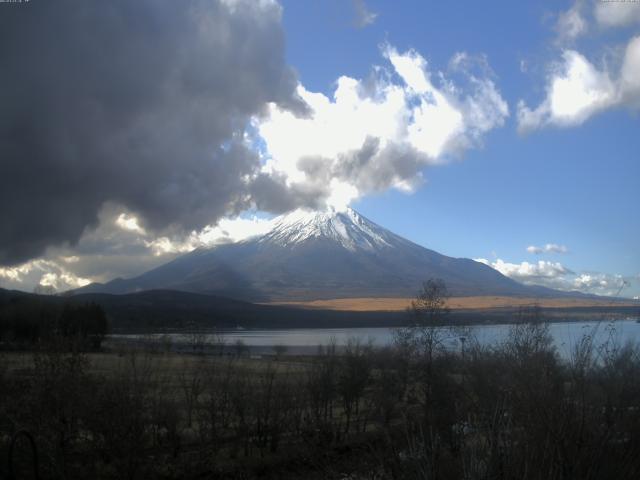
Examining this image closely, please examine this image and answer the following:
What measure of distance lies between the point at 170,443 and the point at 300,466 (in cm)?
524

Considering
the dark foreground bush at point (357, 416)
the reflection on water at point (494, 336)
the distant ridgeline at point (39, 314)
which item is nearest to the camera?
the dark foreground bush at point (357, 416)

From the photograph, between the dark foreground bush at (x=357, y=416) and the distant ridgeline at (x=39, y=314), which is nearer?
the dark foreground bush at (x=357, y=416)

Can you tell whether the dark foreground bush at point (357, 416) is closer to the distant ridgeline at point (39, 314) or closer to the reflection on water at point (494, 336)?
the reflection on water at point (494, 336)

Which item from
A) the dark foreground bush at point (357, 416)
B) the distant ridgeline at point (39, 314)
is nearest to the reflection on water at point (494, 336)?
the dark foreground bush at point (357, 416)

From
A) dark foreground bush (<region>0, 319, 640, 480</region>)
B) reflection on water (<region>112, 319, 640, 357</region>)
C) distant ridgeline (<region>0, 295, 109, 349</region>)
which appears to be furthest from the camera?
distant ridgeline (<region>0, 295, 109, 349</region>)

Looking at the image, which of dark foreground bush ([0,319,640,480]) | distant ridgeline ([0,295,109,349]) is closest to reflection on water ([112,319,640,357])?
dark foreground bush ([0,319,640,480])

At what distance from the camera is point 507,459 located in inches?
266

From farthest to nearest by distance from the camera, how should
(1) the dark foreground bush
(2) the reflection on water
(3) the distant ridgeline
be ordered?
(3) the distant ridgeline → (2) the reflection on water → (1) the dark foreground bush

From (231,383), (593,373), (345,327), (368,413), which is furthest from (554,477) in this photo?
(345,327)

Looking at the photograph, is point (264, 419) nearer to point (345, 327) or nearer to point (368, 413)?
point (368, 413)

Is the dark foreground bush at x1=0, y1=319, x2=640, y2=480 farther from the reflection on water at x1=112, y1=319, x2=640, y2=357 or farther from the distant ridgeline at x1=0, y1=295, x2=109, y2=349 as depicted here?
the distant ridgeline at x1=0, y1=295, x2=109, y2=349

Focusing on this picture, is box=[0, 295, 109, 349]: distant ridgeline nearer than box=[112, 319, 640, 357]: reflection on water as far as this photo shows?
No

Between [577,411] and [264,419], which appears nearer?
[577,411]

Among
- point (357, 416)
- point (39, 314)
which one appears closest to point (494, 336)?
point (357, 416)
